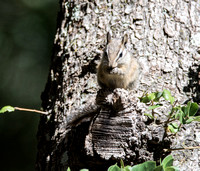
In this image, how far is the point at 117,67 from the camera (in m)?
2.70

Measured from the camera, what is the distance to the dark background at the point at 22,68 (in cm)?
556

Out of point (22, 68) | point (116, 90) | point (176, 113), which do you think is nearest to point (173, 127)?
point (176, 113)

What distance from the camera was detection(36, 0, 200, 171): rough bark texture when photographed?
6.72 feet

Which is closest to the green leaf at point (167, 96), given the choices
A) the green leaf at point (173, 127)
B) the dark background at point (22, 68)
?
the green leaf at point (173, 127)

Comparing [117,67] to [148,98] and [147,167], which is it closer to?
[148,98]

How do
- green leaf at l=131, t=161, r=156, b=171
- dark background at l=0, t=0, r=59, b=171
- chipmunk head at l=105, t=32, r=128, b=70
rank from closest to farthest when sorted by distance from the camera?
green leaf at l=131, t=161, r=156, b=171, chipmunk head at l=105, t=32, r=128, b=70, dark background at l=0, t=0, r=59, b=171

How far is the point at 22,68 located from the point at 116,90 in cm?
401

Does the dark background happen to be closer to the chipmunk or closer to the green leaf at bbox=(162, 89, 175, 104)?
the chipmunk

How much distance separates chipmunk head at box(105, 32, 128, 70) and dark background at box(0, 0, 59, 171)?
9.70 feet

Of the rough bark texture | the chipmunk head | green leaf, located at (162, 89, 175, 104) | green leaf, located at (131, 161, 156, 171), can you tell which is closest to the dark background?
the rough bark texture

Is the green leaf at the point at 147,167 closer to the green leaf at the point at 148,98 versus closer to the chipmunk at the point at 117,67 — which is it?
the green leaf at the point at 148,98

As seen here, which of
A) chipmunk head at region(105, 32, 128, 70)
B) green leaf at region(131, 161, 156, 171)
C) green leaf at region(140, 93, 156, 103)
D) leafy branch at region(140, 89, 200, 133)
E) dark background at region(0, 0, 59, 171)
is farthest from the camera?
dark background at region(0, 0, 59, 171)

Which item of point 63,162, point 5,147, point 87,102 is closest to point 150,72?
point 87,102

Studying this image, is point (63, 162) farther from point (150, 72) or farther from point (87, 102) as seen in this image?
point (150, 72)
